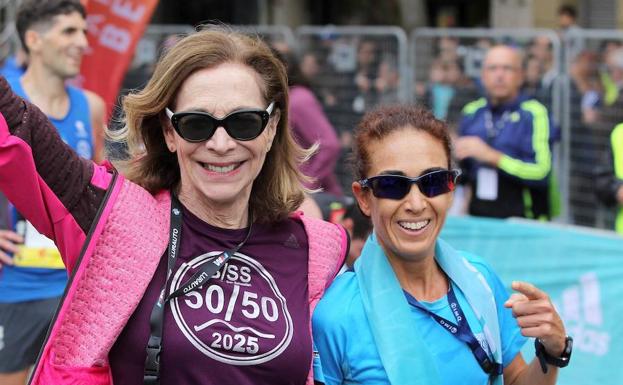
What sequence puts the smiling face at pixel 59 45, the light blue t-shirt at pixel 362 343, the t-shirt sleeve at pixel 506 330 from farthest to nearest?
the smiling face at pixel 59 45, the t-shirt sleeve at pixel 506 330, the light blue t-shirt at pixel 362 343

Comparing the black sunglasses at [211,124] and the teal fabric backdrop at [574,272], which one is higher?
the black sunglasses at [211,124]

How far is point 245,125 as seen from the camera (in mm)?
2789

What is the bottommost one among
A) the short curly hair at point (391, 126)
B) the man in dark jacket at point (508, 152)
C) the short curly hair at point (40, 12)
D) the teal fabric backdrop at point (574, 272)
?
the teal fabric backdrop at point (574, 272)

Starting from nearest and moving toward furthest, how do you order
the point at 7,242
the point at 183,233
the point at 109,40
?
the point at 183,233
the point at 7,242
the point at 109,40

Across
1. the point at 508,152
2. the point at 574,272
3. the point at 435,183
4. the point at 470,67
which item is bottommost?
the point at 574,272

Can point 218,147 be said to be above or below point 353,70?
above

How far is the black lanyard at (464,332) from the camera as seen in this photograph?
270 cm

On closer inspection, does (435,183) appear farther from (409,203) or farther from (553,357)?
(553,357)

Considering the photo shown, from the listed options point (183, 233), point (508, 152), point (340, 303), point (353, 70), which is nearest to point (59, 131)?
point (183, 233)

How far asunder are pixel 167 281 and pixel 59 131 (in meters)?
2.27

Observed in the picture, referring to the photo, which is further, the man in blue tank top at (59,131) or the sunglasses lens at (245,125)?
the man in blue tank top at (59,131)

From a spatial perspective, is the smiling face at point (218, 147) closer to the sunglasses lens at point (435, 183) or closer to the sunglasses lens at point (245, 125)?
the sunglasses lens at point (245, 125)

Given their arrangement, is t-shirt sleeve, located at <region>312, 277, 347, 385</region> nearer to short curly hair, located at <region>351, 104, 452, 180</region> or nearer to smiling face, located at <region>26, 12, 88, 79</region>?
short curly hair, located at <region>351, 104, 452, 180</region>

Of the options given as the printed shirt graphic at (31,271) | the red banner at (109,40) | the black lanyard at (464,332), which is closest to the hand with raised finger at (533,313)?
the black lanyard at (464,332)
